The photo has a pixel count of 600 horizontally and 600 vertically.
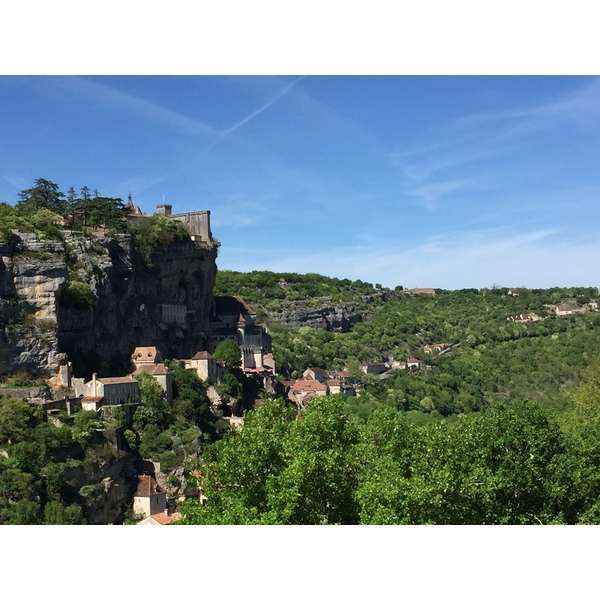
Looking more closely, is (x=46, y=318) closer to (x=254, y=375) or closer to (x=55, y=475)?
(x=55, y=475)

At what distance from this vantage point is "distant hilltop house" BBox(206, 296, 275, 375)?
5038 cm

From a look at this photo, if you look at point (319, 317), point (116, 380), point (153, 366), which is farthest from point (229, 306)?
point (319, 317)

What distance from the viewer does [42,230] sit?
3847 centimetres

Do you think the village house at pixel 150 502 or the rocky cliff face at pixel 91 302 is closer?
the village house at pixel 150 502

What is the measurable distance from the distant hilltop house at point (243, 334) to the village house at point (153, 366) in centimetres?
830

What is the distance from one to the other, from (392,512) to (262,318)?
221 feet

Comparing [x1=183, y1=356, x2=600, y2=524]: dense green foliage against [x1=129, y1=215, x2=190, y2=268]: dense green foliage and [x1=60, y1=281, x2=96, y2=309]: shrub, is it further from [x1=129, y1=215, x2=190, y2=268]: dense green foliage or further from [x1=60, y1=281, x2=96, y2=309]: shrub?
[x1=129, y1=215, x2=190, y2=268]: dense green foliage

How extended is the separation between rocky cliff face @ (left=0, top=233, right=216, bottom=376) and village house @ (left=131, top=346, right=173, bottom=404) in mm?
759

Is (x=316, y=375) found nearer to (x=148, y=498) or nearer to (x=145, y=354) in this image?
(x=145, y=354)

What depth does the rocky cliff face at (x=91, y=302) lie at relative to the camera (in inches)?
1391

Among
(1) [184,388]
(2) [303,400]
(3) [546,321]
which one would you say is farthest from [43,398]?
(3) [546,321]

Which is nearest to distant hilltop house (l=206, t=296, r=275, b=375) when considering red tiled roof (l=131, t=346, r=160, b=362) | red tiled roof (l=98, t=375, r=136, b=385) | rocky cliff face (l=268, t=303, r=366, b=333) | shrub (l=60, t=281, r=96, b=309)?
red tiled roof (l=131, t=346, r=160, b=362)

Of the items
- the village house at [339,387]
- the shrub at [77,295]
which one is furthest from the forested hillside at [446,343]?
the shrub at [77,295]

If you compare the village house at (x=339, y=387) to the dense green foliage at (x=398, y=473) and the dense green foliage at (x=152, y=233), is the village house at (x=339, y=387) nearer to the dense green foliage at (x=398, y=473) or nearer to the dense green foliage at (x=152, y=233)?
the dense green foliage at (x=152, y=233)
